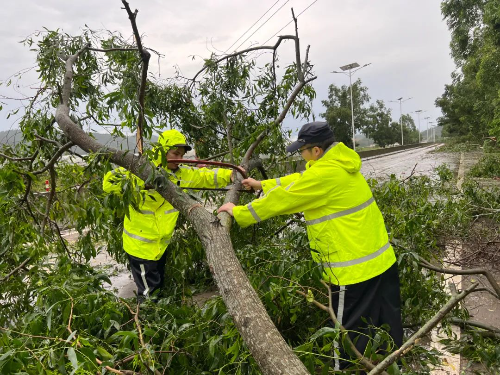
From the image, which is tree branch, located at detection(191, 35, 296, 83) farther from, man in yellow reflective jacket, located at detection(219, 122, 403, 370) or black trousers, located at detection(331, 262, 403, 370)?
black trousers, located at detection(331, 262, 403, 370)

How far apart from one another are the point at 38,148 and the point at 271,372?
10.4 feet

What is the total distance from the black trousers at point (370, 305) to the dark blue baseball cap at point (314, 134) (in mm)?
1015

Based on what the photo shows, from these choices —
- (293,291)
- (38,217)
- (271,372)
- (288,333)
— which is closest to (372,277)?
(293,291)

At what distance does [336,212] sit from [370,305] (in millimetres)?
667

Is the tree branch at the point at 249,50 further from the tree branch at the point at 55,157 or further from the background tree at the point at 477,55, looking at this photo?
the background tree at the point at 477,55

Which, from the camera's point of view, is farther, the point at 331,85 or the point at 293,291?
the point at 331,85

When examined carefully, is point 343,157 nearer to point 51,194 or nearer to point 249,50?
point 249,50

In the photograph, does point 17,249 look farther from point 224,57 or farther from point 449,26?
point 449,26

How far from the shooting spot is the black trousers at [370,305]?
2430 millimetres

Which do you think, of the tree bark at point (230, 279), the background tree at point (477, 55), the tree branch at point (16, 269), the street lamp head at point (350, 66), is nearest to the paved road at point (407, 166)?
the background tree at point (477, 55)

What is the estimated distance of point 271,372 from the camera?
1.47 metres

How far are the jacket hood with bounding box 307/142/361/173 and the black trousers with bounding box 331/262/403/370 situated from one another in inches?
29.9

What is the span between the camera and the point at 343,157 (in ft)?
8.07

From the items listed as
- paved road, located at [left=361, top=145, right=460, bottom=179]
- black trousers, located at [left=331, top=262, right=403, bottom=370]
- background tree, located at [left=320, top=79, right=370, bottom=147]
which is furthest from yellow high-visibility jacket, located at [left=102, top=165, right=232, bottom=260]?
background tree, located at [left=320, top=79, right=370, bottom=147]
